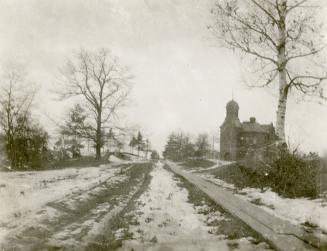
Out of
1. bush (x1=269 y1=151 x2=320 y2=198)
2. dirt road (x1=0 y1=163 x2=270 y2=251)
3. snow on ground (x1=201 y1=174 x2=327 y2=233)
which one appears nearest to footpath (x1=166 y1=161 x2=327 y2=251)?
dirt road (x1=0 y1=163 x2=270 y2=251)

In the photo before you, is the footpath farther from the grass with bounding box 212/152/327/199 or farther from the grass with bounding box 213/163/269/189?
the grass with bounding box 213/163/269/189

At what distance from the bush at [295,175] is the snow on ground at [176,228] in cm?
370

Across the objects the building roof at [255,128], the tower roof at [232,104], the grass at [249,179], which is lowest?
the grass at [249,179]

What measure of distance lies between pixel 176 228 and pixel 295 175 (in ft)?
23.0

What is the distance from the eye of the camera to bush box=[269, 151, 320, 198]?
1252 centimetres

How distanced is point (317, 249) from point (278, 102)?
32.3ft

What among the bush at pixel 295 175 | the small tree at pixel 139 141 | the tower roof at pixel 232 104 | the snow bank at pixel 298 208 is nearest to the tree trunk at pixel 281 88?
the bush at pixel 295 175

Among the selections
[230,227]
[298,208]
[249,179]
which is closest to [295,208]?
[298,208]

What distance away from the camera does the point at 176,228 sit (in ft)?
27.9

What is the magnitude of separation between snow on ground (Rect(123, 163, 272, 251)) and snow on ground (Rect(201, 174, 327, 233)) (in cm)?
190

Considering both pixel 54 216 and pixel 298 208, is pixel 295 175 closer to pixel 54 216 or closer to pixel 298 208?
pixel 298 208

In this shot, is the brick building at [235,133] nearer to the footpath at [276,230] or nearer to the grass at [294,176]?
the grass at [294,176]

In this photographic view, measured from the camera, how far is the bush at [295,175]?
1252cm

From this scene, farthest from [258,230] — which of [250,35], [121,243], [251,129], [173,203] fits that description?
[251,129]
